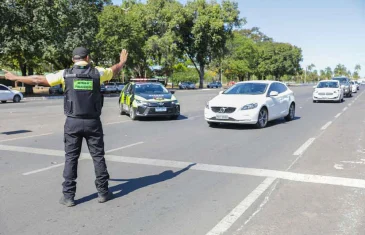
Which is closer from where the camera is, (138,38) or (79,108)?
(79,108)

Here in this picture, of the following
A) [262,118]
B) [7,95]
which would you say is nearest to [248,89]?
[262,118]

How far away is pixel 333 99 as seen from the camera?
968 inches

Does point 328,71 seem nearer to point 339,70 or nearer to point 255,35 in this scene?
point 339,70

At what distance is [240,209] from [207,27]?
55.1 metres

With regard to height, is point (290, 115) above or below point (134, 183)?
above

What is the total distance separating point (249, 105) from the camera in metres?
11.6

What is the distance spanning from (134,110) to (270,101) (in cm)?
513

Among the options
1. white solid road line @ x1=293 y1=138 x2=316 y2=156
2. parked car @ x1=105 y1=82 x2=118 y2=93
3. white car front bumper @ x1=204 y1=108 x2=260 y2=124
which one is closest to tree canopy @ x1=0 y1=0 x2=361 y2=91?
parked car @ x1=105 y1=82 x2=118 y2=93

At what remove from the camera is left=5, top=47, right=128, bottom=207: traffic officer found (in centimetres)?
452

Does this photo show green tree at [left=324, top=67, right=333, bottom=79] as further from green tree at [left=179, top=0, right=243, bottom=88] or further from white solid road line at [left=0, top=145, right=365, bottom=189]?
white solid road line at [left=0, top=145, right=365, bottom=189]

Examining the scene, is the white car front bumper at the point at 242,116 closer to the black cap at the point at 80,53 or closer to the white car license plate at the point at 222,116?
the white car license plate at the point at 222,116

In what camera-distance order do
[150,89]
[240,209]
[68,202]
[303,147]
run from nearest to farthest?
[240,209] → [68,202] → [303,147] → [150,89]

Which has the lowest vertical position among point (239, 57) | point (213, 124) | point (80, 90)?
point (213, 124)

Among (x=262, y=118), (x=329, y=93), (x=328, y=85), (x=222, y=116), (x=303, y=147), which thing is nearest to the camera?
(x=303, y=147)
